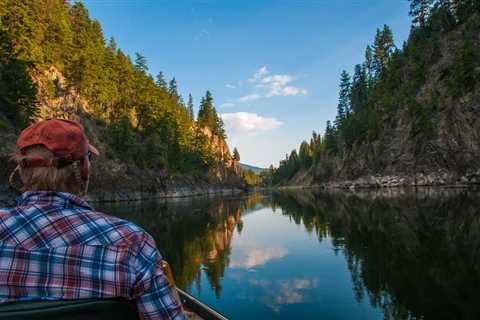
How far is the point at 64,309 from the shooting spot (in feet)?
5.58

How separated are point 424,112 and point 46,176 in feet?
222

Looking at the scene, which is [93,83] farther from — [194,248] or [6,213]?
[6,213]

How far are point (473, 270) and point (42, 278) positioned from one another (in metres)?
13.6

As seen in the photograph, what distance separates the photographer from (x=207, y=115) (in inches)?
5054

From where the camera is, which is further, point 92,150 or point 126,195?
point 126,195

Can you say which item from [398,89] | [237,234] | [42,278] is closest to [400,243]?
[237,234]

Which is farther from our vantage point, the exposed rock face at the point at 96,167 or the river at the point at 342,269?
the exposed rock face at the point at 96,167

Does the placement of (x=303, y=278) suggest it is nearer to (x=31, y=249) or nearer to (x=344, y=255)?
(x=344, y=255)

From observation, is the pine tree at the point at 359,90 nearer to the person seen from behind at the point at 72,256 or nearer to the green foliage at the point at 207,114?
the green foliage at the point at 207,114

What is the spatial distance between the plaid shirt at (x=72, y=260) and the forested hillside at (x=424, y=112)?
199 feet

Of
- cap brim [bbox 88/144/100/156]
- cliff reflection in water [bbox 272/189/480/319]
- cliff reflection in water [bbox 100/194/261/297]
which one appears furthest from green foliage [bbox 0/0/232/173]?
cap brim [bbox 88/144/100/156]

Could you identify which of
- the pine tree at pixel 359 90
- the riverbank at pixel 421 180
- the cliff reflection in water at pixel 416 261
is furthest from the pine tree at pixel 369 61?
the cliff reflection in water at pixel 416 261

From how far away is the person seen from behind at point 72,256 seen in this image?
5.57ft

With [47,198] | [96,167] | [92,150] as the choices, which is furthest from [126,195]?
[47,198]
